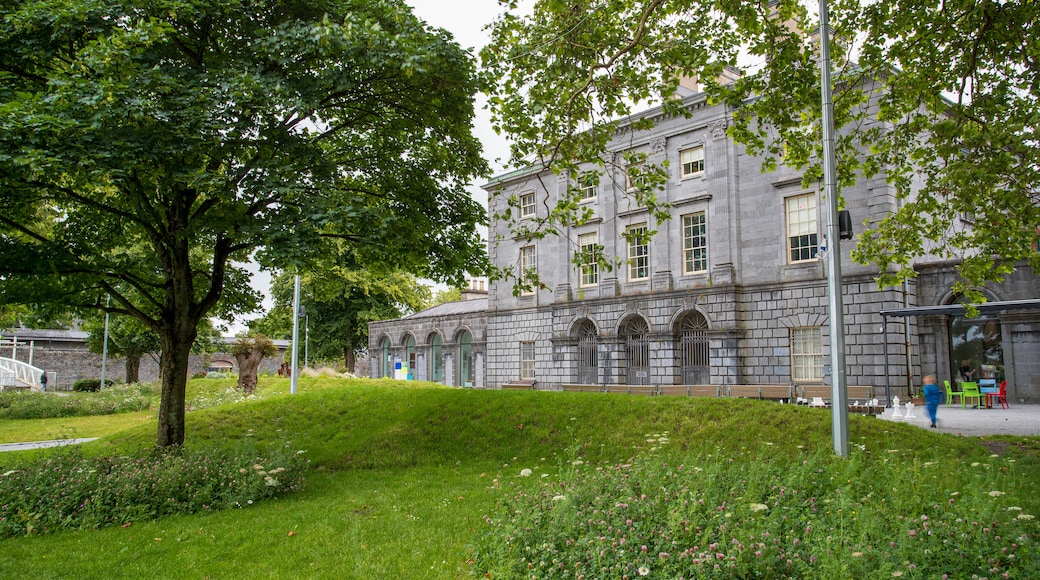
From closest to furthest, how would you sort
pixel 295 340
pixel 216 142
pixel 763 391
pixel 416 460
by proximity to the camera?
pixel 216 142
pixel 416 460
pixel 763 391
pixel 295 340

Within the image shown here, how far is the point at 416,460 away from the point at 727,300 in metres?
17.9

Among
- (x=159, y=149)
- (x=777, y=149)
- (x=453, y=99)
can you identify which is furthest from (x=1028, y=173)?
(x=159, y=149)

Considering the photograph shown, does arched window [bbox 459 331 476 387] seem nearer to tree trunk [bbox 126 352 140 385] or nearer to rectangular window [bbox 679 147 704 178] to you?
rectangular window [bbox 679 147 704 178]

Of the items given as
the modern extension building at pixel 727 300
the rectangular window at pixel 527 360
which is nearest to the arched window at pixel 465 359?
the modern extension building at pixel 727 300

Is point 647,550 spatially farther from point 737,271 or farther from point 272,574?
point 737,271

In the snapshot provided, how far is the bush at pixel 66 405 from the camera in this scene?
26891mm

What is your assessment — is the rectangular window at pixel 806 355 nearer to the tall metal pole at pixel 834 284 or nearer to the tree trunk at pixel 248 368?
the tall metal pole at pixel 834 284

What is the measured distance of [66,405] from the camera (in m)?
28.0

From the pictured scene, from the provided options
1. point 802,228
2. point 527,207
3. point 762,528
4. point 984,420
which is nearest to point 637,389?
point 802,228

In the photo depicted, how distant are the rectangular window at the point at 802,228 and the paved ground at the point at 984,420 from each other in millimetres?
6883

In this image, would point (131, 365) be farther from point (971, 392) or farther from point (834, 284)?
point (834, 284)

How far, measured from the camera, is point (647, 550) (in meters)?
5.17

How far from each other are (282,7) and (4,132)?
17.1 feet

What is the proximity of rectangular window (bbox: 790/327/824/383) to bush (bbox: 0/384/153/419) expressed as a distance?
91.2 ft
